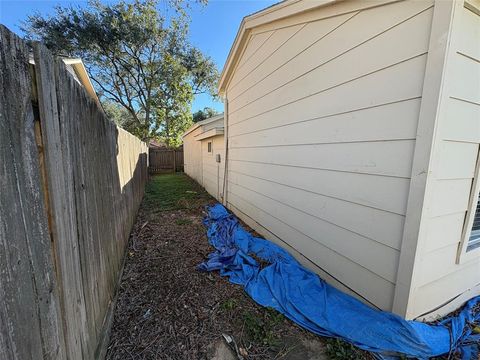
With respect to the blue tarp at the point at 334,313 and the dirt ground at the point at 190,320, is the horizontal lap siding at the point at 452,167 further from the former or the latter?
the dirt ground at the point at 190,320

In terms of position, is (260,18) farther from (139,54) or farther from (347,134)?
(139,54)

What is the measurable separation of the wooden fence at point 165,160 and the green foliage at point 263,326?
1552 cm

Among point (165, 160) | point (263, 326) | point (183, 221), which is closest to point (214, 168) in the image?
point (183, 221)

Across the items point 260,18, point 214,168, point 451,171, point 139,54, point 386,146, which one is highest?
point 139,54

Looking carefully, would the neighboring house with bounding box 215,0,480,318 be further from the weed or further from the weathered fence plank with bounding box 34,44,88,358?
the weathered fence plank with bounding box 34,44,88,358

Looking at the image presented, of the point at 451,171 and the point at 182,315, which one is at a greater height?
the point at 451,171

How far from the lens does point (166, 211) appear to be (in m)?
5.67

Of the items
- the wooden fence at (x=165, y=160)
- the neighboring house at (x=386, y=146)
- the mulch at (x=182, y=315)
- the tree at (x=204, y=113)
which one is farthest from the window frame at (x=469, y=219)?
the tree at (x=204, y=113)

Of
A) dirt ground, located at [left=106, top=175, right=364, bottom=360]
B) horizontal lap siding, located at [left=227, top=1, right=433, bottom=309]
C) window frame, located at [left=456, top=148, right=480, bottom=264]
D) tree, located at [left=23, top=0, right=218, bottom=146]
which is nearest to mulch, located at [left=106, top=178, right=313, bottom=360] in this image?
dirt ground, located at [left=106, top=175, right=364, bottom=360]

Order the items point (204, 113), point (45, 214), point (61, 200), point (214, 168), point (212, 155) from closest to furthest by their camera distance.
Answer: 1. point (45, 214)
2. point (61, 200)
3. point (214, 168)
4. point (212, 155)
5. point (204, 113)

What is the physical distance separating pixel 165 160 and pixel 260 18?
14339mm

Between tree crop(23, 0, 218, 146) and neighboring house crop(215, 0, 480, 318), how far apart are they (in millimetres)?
14892

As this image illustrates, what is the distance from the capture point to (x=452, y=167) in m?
1.72

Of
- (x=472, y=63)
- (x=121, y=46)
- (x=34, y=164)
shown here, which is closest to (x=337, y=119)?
(x=472, y=63)
